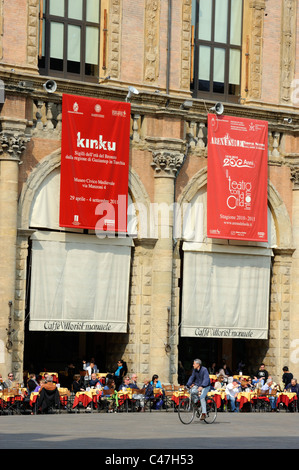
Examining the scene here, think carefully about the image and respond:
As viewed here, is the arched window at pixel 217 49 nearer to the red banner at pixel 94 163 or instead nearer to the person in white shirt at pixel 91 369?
the red banner at pixel 94 163

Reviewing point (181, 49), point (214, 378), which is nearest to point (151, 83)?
point (181, 49)

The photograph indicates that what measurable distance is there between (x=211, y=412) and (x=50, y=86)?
12.9m

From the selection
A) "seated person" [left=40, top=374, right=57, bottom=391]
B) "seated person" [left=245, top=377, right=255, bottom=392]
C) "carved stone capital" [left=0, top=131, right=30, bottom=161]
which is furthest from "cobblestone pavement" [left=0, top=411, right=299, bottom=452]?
"carved stone capital" [left=0, top=131, right=30, bottom=161]

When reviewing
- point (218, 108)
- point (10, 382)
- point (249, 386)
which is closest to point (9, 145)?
point (10, 382)

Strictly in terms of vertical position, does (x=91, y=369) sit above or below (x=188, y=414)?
above

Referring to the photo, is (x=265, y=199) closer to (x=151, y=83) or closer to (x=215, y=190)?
(x=215, y=190)

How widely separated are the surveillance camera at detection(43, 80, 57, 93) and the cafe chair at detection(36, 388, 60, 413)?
1022 centimetres

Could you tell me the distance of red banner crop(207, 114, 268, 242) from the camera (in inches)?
1630

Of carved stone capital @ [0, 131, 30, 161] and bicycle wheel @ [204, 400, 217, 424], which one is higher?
carved stone capital @ [0, 131, 30, 161]

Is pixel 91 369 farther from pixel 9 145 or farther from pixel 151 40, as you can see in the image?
pixel 151 40

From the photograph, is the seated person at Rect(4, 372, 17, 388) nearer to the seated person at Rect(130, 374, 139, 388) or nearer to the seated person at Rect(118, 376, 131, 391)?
the seated person at Rect(118, 376, 131, 391)

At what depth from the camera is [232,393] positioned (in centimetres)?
3744

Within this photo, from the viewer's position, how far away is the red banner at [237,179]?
136ft

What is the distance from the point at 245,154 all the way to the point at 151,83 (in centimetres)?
451
